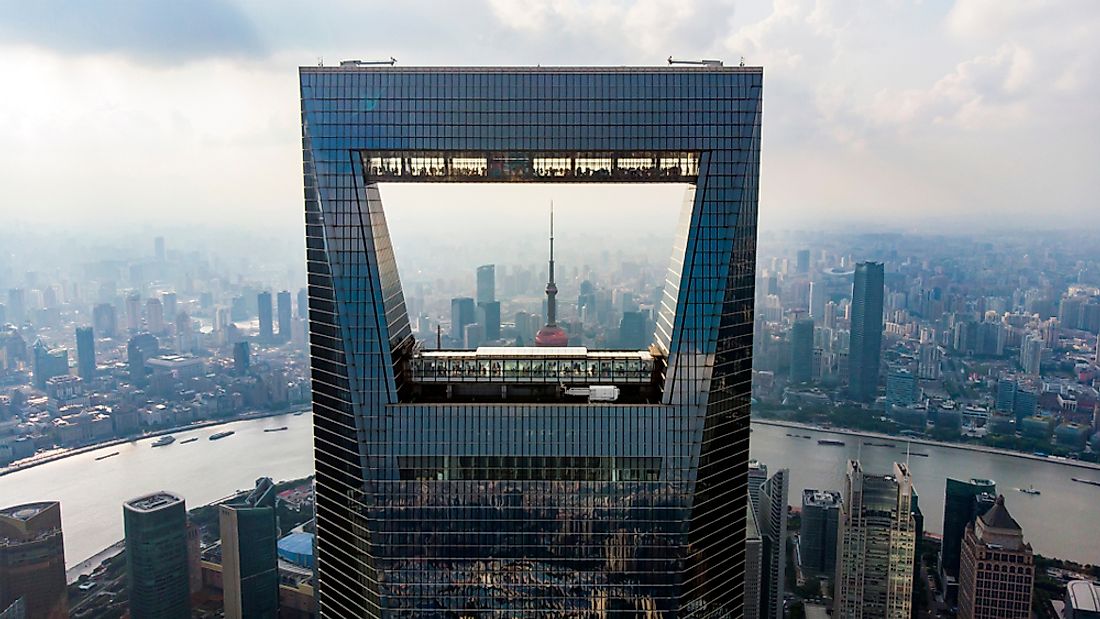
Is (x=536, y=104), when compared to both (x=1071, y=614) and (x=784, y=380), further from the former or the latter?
(x=784, y=380)

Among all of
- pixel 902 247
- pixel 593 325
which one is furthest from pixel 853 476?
pixel 902 247

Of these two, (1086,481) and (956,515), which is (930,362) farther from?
(956,515)

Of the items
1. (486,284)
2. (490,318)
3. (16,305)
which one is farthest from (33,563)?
(486,284)

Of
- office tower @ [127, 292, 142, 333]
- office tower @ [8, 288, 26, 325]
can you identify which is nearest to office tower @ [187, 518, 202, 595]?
office tower @ [8, 288, 26, 325]

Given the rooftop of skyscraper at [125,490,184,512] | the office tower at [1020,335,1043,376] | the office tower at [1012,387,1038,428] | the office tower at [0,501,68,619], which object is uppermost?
the office tower at [1020,335,1043,376]

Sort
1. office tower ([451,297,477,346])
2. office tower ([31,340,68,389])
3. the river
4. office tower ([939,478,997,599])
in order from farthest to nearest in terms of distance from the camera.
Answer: office tower ([31,340,68,389]) → the river → office tower ([939,478,997,599]) → office tower ([451,297,477,346])

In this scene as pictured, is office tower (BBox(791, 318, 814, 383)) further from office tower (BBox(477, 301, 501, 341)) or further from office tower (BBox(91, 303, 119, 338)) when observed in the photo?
office tower (BBox(91, 303, 119, 338))
